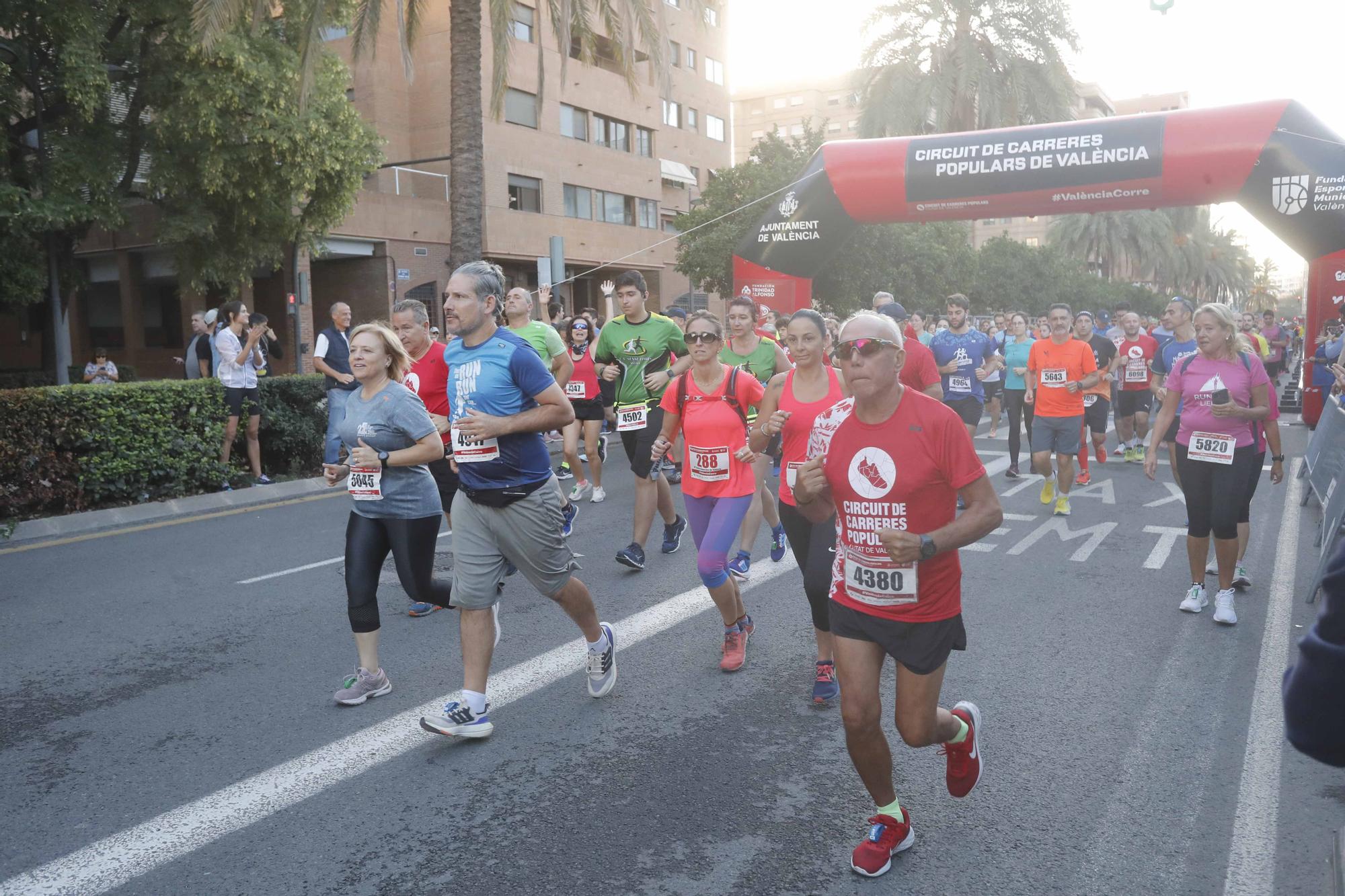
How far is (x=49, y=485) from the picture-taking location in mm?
9516

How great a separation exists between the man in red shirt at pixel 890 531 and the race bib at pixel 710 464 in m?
2.23

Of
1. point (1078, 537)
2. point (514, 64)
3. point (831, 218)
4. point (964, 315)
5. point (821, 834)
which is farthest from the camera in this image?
point (514, 64)

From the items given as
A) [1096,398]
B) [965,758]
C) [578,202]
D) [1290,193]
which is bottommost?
[965,758]

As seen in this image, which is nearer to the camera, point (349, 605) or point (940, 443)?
point (940, 443)

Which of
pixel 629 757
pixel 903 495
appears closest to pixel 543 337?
pixel 629 757

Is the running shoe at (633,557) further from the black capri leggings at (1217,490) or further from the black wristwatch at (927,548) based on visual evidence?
the black wristwatch at (927,548)

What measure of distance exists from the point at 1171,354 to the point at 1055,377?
1170 mm

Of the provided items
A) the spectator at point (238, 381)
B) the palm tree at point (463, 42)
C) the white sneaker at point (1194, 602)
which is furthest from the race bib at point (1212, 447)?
the spectator at point (238, 381)

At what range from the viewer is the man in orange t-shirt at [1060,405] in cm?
1014

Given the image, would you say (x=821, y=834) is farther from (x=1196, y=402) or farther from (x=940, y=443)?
(x=1196, y=402)

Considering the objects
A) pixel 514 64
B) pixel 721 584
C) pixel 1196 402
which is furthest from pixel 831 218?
pixel 514 64

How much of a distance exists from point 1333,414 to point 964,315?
340cm

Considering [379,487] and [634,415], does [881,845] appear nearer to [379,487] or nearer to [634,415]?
[379,487]

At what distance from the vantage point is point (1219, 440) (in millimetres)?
6211
